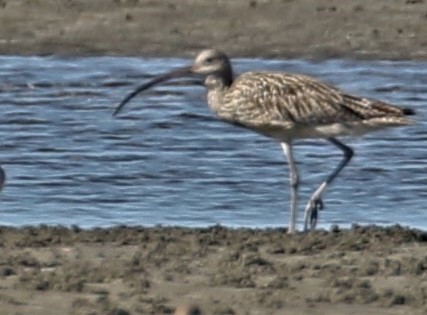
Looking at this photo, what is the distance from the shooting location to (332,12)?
68.8 feet

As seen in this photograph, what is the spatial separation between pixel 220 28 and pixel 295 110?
25.8 ft

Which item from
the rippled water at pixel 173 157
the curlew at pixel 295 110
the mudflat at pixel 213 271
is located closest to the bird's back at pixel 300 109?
the curlew at pixel 295 110

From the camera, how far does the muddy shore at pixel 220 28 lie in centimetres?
2009

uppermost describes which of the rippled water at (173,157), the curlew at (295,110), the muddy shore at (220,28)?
the curlew at (295,110)

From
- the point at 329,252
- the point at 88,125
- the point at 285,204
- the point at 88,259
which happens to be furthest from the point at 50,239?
the point at 88,125

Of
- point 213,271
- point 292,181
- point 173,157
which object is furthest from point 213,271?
point 173,157

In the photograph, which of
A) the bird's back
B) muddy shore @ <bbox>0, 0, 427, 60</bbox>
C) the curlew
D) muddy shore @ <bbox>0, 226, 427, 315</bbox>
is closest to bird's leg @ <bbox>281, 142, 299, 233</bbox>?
the curlew

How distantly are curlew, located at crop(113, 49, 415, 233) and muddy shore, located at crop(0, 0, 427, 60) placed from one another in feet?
21.9

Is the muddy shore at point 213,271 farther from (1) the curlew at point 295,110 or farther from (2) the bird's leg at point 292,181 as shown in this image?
(1) the curlew at point 295,110

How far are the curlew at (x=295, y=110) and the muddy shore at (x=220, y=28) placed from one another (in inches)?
263

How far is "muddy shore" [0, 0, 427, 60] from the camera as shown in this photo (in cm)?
2009

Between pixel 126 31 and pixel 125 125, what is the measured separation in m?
3.78

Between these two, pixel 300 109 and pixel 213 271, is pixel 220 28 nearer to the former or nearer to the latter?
pixel 300 109

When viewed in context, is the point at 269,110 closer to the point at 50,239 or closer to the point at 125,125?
the point at 50,239
